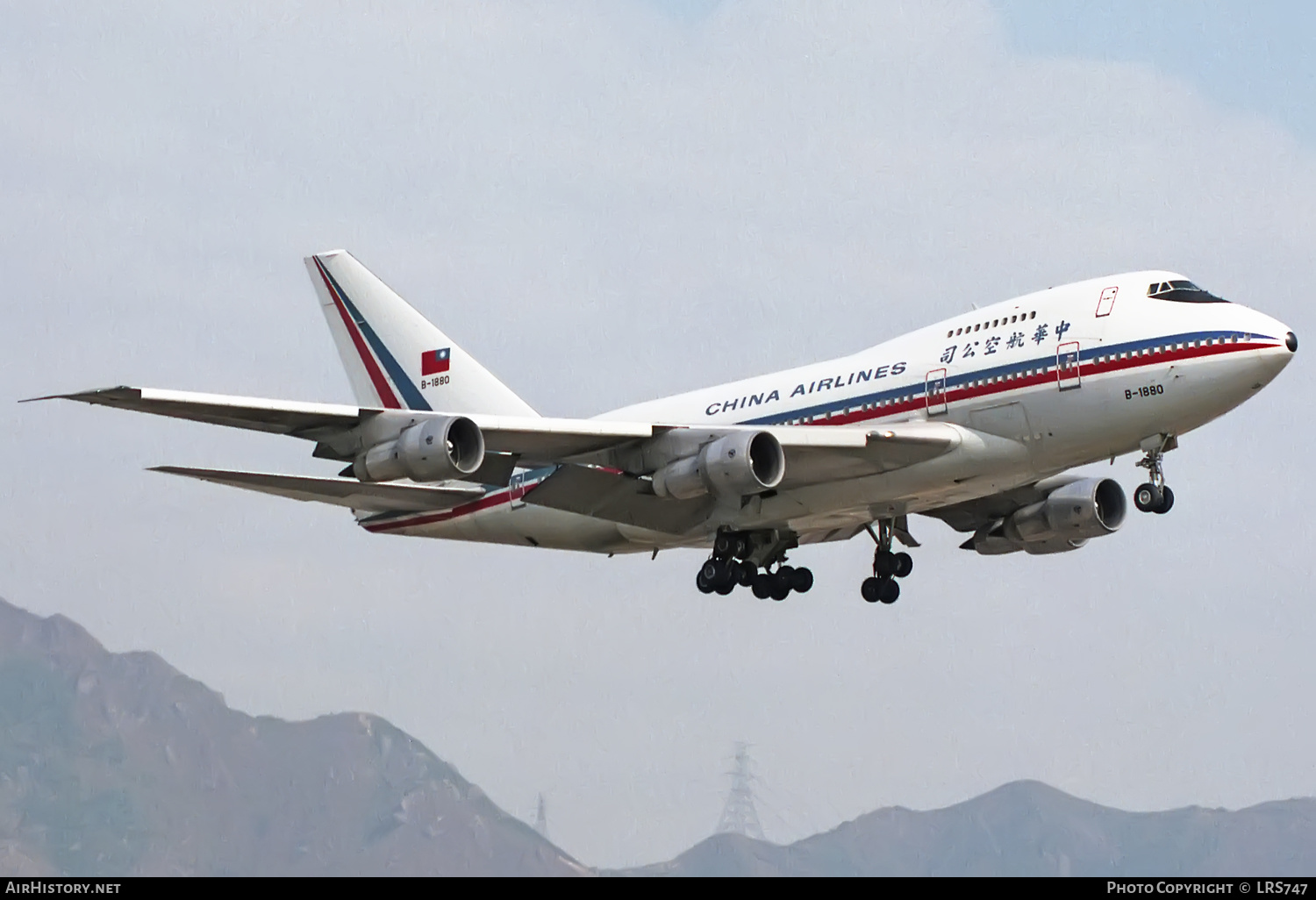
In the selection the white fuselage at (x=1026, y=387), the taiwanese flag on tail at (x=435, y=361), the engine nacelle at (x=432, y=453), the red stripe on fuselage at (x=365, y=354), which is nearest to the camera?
the engine nacelle at (x=432, y=453)

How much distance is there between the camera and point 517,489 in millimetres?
46125

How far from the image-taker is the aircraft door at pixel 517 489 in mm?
45969

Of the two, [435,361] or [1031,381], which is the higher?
[435,361]

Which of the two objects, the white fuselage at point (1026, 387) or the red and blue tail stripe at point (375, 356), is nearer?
the white fuselage at point (1026, 387)

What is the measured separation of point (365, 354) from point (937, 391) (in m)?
19.0

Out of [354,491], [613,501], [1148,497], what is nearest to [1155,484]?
[1148,497]

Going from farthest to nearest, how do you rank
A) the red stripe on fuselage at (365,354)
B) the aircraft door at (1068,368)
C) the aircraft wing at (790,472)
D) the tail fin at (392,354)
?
the red stripe on fuselage at (365,354) → the tail fin at (392,354) → the aircraft wing at (790,472) → the aircraft door at (1068,368)

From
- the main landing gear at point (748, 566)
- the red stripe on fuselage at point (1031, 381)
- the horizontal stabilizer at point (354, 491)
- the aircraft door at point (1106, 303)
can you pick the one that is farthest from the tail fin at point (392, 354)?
the aircraft door at point (1106, 303)

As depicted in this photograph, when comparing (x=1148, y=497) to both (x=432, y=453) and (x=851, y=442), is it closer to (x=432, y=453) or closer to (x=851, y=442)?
(x=851, y=442)

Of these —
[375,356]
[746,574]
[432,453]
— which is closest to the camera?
[432,453]

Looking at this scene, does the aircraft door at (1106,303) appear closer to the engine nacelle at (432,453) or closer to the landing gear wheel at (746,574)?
the landing gear wheel at (746,574)

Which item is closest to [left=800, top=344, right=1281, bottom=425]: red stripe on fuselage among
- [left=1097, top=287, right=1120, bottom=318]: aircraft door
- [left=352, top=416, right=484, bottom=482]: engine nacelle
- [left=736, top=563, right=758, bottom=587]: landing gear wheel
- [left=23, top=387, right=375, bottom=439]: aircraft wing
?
[left=1097, top=287, right=1120, bottom=318]: aircraft door

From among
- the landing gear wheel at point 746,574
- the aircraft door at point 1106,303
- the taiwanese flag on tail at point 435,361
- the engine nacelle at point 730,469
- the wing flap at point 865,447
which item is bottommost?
the landing gear wheel at point 746,574

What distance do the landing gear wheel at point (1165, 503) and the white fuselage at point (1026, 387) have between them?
122cm
